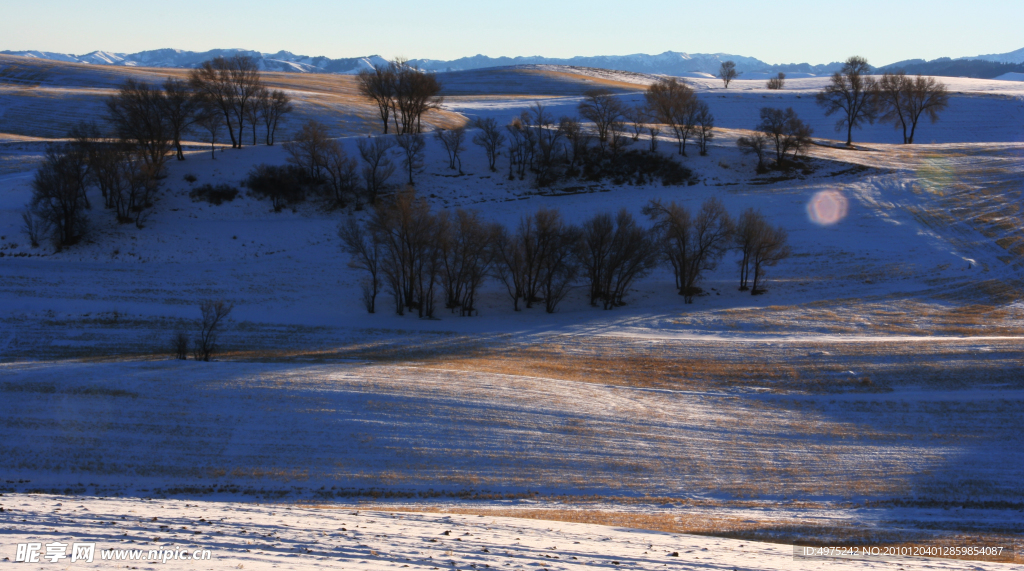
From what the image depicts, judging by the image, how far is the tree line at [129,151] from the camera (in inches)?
1725

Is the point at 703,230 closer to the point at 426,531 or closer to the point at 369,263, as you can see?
the point at 369,263

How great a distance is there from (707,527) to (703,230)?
92.3ft

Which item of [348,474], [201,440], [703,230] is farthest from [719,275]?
[201,440]

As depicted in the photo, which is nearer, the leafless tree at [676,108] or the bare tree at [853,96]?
the leafless tree at [676,108]

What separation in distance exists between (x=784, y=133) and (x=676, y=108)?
1254cm

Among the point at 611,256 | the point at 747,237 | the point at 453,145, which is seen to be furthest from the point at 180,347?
the point at 453,145

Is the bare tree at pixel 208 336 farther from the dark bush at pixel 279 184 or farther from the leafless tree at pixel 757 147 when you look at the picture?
the leafless tree at pixel 757 147

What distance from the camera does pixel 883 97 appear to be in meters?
76.8

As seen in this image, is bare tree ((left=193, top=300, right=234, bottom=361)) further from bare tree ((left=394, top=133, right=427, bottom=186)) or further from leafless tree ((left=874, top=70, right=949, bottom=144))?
leafless tree ((left=874, top=70, right=949, bottom=144))

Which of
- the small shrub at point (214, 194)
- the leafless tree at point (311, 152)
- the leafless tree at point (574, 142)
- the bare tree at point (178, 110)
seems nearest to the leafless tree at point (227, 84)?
the bare tree at point (178, 110)

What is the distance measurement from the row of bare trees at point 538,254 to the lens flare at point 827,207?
11540mm

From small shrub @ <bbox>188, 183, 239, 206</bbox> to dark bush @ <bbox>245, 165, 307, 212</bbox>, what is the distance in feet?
5.87

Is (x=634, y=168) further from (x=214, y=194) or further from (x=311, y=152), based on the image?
(x=214, y=194)

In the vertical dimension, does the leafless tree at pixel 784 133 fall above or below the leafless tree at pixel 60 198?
above
